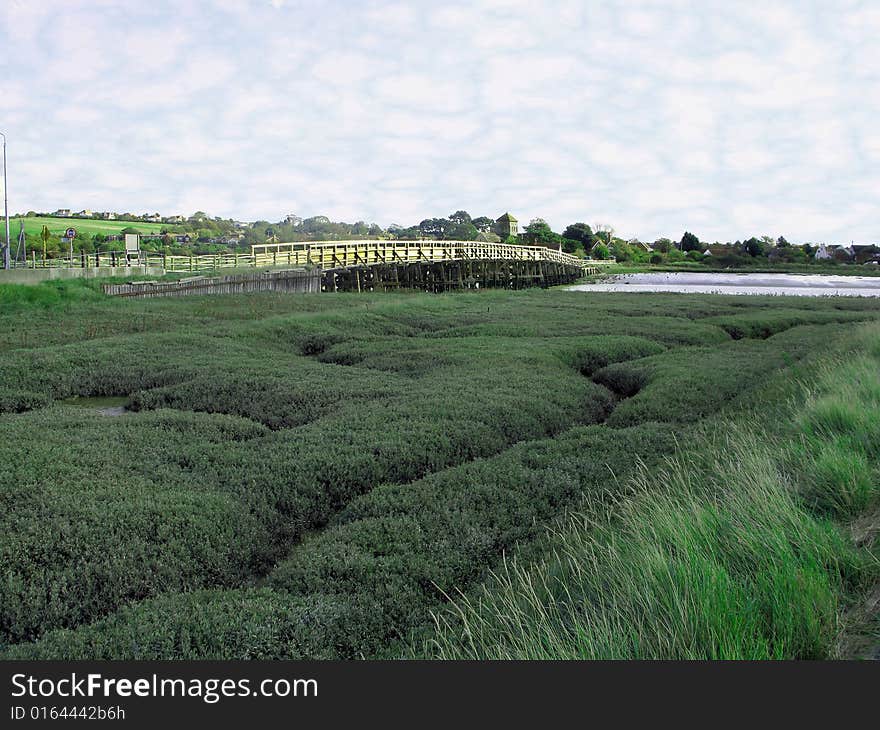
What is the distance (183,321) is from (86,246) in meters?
61.9

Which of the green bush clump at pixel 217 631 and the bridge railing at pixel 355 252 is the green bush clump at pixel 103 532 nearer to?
the green bush clump at pixel 217 631

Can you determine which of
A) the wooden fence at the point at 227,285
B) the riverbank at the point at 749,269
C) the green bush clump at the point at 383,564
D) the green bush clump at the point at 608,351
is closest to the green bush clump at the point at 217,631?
the green bush clump at the point at 383,564

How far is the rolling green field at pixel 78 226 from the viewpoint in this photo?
85.7m

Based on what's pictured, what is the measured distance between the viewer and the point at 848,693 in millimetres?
3127

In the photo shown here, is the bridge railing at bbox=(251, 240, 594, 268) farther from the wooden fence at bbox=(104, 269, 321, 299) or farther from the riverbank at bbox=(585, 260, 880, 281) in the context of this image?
the riverbank at bbox=(585, 260, 880, 281)

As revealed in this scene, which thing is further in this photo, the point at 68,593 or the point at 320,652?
the point at 68,593

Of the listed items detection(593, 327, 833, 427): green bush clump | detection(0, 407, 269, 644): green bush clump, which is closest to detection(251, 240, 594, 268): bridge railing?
detection(593, 327, 833, 427): green bush clump

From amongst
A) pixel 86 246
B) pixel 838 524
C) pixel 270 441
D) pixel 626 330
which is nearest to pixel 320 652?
pixel 838 524

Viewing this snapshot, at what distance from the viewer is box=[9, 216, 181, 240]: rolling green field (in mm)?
85738

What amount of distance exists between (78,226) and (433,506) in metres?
103

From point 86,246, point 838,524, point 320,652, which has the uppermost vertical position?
point 86,246

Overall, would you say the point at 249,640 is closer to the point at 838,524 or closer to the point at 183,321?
the point at 838,524

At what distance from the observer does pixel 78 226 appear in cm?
9869

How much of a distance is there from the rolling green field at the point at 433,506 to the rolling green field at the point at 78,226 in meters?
68.3
